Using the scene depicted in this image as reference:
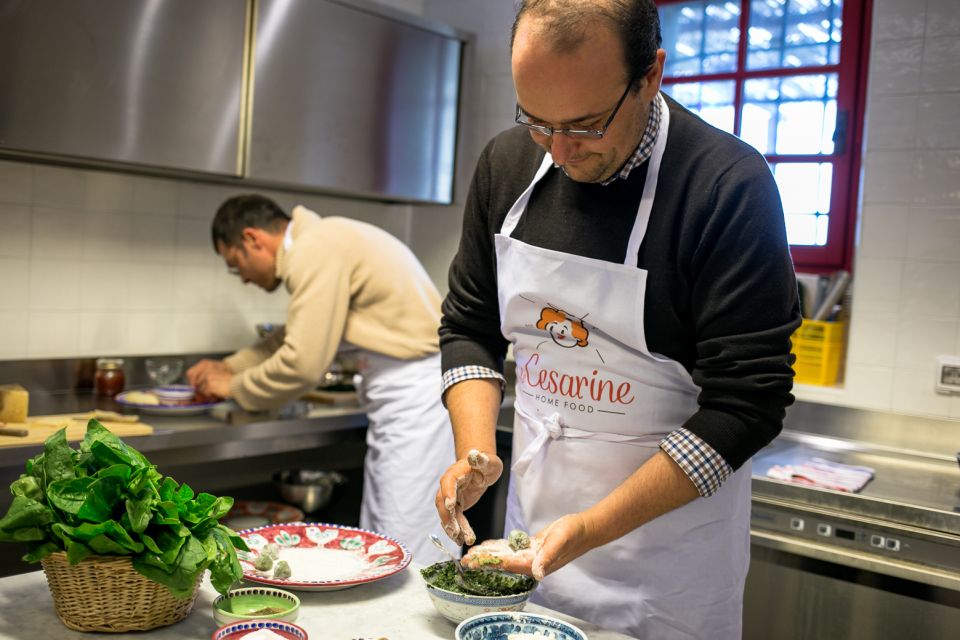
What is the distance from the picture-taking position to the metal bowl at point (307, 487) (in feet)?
9.68

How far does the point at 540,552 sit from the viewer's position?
3.92ft

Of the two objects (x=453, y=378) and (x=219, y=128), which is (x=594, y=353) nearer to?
(x=453, y=378)

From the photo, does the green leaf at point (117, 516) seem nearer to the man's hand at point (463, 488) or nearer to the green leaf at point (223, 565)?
the green leaf at point (223, 565)

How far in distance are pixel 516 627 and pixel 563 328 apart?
52 centimetres

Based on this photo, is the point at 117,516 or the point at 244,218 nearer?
the point at 117,516

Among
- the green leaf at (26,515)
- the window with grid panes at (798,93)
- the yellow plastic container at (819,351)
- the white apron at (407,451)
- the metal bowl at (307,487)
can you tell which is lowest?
the metal bowl at (307,487)

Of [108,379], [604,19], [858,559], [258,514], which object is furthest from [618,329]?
[108,379]

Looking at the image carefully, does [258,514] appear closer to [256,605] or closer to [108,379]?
[108,379]

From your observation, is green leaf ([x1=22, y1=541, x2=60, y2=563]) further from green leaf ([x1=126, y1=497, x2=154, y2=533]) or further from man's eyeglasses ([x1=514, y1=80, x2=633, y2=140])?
man's eyeglasses ([x1=514, y1=80, x2=633, y2=140])

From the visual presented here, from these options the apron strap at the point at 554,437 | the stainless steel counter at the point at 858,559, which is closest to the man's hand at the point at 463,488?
the apron strap at the point at 554,437

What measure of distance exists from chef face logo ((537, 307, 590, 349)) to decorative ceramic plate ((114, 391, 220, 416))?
147 cm

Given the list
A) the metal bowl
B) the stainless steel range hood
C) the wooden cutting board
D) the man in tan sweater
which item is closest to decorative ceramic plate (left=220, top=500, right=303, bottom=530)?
the metal bowl

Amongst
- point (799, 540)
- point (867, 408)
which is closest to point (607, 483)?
point (799, 540)

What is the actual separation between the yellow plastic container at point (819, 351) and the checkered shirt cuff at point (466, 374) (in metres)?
1.52
